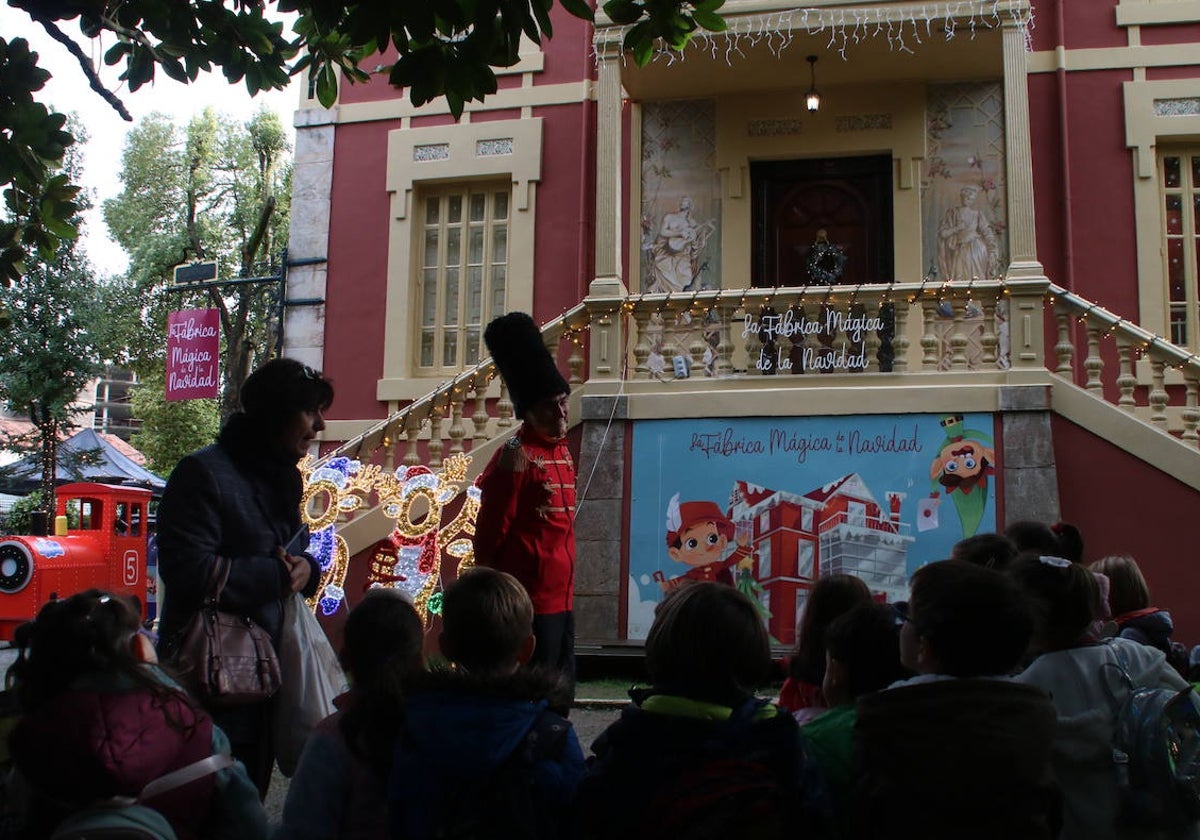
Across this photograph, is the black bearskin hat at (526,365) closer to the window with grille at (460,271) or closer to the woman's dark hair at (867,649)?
the woman's dark hair at (867,649)

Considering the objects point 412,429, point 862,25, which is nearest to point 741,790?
point 412,429

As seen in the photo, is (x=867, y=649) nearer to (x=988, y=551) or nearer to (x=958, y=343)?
(x=988, y=551)

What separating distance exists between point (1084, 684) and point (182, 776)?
2.35 metres

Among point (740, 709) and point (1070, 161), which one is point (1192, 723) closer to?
point (740, 709)

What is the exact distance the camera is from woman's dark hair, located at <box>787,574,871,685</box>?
3445 mm

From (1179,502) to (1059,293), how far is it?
1.84 meters

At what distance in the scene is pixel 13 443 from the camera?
73.3 ft

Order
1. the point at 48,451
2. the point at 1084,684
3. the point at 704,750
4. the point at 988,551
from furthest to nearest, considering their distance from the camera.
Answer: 1. the point at 48,451
2. the point at 988,551
3. the point at 1084,684
4. the point at 704,750

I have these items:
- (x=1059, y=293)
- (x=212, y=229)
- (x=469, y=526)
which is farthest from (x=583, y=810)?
(x=212, y=229)

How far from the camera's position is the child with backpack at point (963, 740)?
8.16ft

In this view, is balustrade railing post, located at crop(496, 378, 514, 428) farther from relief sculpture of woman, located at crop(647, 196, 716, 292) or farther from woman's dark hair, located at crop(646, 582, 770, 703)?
woman's dark hair, located at crop(646, 582, 770, 703)

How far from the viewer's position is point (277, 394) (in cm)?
359

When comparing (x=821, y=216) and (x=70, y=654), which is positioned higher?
(x=821, y=216)

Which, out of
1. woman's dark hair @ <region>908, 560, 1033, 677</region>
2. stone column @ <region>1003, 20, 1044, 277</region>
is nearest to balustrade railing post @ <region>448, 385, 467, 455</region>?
stone column @ <region>1003, 20, 1044, 277</region>
